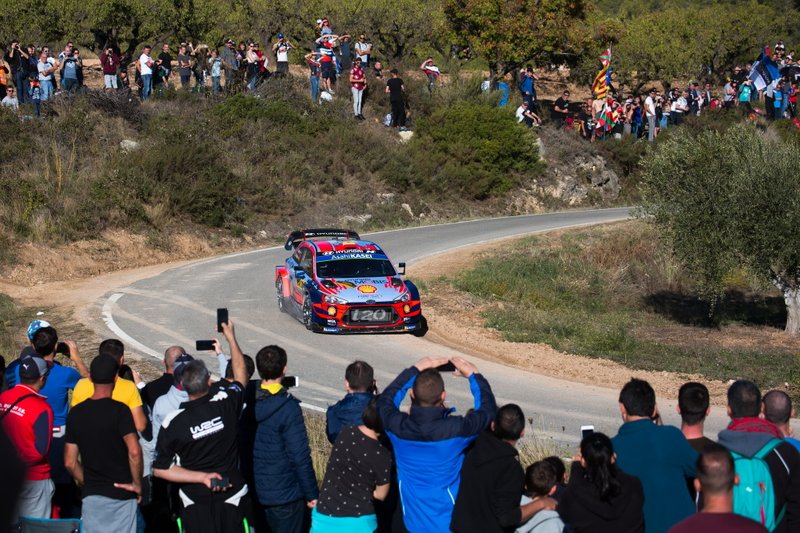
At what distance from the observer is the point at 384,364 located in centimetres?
1642

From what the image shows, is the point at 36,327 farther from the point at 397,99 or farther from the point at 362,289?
the point at 397,99

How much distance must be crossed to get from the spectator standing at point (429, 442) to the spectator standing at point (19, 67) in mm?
28517

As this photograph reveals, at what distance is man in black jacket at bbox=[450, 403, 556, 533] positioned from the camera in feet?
20.3

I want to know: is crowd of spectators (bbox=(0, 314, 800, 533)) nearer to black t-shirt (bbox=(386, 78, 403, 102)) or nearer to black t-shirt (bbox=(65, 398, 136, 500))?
black t-shirt (bbox=(65, 398, 136, 500))

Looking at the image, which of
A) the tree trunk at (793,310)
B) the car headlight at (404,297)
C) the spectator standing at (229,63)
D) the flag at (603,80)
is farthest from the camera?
the flag at (603,80)

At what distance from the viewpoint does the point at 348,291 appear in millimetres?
18203

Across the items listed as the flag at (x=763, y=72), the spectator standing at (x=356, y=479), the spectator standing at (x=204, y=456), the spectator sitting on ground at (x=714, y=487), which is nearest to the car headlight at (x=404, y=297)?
the spectator standing at (x=356, y=479)

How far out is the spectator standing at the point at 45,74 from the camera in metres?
32.0

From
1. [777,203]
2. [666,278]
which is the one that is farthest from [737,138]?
[666,278]

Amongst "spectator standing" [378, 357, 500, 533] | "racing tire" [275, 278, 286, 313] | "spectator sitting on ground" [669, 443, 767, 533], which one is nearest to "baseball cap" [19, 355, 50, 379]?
"spectator standing" [378, 357, 500, 533]

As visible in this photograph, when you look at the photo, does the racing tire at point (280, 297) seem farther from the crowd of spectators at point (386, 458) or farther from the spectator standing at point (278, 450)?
the spectator standing at point (278, 450)

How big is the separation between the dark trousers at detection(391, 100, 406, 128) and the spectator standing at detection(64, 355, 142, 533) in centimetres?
3459

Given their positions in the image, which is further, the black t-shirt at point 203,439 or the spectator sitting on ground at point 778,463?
the black t-shirt at point 203,439

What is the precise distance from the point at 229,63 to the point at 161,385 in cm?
3238
